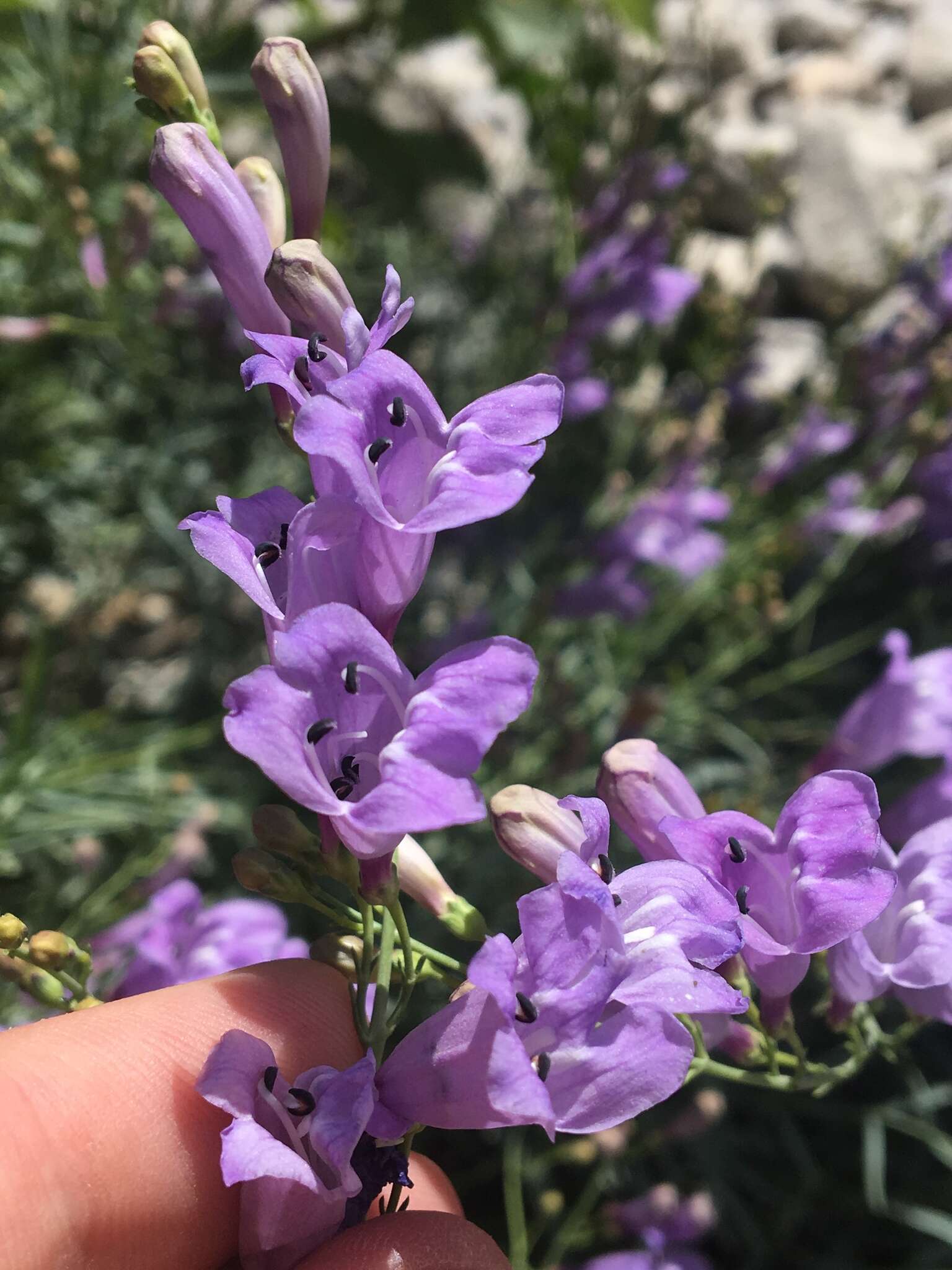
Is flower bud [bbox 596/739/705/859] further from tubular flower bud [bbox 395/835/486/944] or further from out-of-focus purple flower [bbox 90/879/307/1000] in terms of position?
out-of-focus purple flower [bbox 90/879/307/1000]

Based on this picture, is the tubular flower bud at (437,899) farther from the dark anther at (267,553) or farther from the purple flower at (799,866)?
the dark anther at (267,553)

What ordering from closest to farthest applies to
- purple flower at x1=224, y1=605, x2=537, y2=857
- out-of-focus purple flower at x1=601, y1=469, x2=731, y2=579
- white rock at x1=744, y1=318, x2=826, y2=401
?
purple flower at x1=224, y1=605, x2=537, y2=857
out-of-focus purple flower at x1=601, y1=469, x2=731, y2=579
white rock at x1=744, y1=318, x2=826, y2=401

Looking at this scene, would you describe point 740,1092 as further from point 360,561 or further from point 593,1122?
point 360,561

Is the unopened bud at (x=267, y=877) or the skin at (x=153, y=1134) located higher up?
the unopened bud at (x=267, y=877)

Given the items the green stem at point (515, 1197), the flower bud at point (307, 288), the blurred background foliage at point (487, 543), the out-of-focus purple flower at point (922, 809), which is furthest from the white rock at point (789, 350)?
the flower bud at point (307, 288)

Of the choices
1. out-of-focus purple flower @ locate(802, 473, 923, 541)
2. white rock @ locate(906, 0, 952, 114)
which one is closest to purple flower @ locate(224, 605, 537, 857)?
out-of-focus purple flower @ locate(802, 473, 923, 541)

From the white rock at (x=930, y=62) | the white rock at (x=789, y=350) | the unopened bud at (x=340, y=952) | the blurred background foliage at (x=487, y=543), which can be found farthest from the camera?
the white rock at (x=930, y=62)

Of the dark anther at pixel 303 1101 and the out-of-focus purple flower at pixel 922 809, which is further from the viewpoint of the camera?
the out-of-focus purple flower at pixel 922 809

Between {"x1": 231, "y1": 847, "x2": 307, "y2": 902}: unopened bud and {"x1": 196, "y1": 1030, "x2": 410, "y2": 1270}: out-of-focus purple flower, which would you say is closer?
{"x1": 196, "y1": 1030, "x2": 410, "y2": 1270}: out-of-focus purple flower
